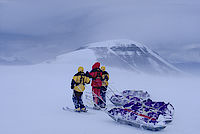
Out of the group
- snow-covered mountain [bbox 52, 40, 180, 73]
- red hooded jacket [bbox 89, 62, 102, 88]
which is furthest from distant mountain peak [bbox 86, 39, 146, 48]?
red hooded jacket [bbox 89, 62, 102, 88]

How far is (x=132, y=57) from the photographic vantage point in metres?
178

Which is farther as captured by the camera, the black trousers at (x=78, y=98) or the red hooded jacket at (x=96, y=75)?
the red hooded jacket at (x=96, y=75)

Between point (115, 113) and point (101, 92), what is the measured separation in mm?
2905

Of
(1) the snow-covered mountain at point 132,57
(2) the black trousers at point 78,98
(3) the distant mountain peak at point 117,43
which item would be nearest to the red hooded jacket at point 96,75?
(2) the black trousers at point 78,98

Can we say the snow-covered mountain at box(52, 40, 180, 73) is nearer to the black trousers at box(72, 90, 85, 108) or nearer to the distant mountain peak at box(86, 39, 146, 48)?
the distant mountain peak at box(86, 39, 146, 48)

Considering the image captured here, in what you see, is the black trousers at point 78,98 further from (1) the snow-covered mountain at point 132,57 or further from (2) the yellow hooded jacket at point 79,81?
(1) the snow-covered mountain at point 132,57

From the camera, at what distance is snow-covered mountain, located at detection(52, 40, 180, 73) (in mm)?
153988

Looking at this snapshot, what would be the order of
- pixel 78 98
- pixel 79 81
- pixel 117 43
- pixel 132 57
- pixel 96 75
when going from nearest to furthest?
1. pixel 79 81
2. pixel 78 98
3. pixel 96 75
4. pixel 132 57
5. pixel 117 43

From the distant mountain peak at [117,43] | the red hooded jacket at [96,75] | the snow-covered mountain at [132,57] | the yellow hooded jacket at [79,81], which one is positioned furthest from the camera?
the distant mountain peak at [117,43]

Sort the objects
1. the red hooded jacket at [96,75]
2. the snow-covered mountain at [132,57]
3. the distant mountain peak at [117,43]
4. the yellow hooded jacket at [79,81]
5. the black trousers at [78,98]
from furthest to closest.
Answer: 1. the distant mountain peak at [117,43]
2. the snow-covered mountain at [132,57]
3. the red hooded jacket at [96,75]
4. the black trousers at [78,98]
5. the yellow hooded jacket at [79,81]

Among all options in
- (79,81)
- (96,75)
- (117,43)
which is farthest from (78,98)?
(117,43)

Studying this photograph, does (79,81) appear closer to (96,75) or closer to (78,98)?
(78,98)

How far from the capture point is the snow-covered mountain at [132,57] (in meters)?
154

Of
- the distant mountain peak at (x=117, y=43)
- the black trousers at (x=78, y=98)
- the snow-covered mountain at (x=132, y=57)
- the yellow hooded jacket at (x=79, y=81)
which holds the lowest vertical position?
the black trousers at (x=78, y=98)
